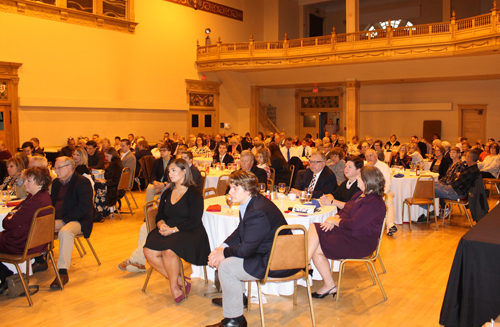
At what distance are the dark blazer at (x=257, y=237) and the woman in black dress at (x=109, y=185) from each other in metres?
4.23

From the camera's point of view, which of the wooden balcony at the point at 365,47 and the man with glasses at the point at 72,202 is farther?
the wooden balcony at the point at 365,47

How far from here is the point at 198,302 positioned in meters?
3.98

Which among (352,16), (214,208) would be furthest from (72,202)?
(352,16)

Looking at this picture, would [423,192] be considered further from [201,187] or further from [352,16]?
[352,16]

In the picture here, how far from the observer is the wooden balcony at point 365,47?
12289mm

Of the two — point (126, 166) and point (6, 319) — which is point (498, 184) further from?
point (6, 319)

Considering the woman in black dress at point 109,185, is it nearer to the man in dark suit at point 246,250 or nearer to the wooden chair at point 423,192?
the man in dark suit at point 246,250

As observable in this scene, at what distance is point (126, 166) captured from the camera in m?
7.85

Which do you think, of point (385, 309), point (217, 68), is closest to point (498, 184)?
point (385, 309)

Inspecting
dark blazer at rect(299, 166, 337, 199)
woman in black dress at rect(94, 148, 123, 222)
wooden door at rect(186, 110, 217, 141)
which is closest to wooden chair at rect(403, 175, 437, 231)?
dark blazer at rect(299, 166, 337, 199)

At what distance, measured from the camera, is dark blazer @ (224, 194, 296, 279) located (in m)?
3.17

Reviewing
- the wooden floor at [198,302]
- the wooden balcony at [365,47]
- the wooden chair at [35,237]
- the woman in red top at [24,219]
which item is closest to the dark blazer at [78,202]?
the woman in red top at [24,219]

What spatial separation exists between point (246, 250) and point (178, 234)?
97cm

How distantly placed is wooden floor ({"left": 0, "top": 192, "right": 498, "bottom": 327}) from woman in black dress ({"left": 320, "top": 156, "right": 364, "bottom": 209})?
0.81 meters
